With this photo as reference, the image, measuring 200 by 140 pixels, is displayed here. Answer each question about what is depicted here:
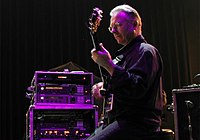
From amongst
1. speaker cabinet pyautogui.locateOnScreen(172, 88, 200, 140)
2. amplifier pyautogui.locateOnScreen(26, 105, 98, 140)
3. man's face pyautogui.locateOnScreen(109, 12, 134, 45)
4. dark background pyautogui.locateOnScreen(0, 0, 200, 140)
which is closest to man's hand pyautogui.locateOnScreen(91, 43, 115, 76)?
man's face pyautogui.locateOnScreen(109, 12, 134, 45)

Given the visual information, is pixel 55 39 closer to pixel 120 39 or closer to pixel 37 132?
pixel 37 132

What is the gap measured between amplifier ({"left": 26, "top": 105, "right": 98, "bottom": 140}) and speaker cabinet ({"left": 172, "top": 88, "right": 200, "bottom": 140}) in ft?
2.94

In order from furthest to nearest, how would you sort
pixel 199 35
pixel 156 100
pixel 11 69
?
pixel 199 35
pixel 11 69
pixel 156 100

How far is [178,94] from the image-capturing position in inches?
159

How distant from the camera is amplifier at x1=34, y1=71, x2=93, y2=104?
379cm

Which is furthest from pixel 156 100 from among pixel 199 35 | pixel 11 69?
pixel 199 35

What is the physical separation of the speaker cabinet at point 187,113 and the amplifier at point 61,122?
0.90m

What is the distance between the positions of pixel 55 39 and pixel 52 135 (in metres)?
2.84

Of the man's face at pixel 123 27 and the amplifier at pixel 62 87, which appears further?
the amplifier at pixel 62 87

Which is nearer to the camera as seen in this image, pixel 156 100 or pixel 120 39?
pixel 156 100

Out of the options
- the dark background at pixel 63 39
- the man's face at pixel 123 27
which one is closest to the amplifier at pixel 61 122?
the man's face at pixel 123 27

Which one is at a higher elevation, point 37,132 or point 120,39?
point 120,39

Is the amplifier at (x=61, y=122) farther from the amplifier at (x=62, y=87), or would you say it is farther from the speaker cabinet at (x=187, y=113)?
the speaker cabinet at (x=187, y=113)

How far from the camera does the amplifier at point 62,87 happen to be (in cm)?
379
